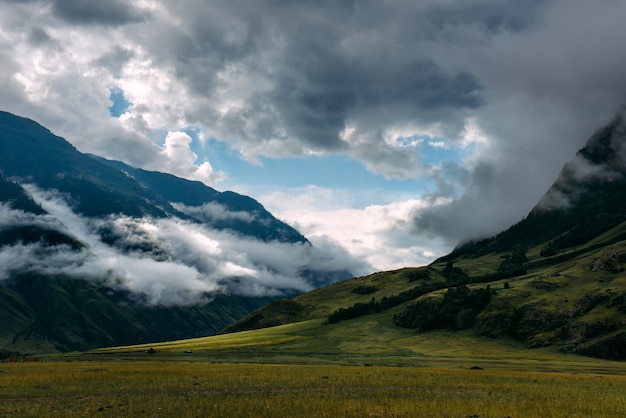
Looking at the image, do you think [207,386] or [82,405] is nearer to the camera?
[82,405]

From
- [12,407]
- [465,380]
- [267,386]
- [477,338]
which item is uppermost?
[12,407]

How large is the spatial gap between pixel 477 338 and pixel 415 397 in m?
169

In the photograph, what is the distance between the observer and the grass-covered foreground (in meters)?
36.4

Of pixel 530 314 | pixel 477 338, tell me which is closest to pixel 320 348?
pixel 477 338

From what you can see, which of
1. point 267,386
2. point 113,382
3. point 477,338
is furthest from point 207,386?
point 477,338

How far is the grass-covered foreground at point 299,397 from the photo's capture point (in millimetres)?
36406

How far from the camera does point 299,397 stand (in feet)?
145

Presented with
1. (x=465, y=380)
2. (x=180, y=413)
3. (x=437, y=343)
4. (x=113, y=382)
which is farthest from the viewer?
(x=437, y=343)

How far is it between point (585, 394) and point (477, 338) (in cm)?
15837

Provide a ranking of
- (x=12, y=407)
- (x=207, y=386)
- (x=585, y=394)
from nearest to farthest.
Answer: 1. (x=12, y=407)
2. (x=585, y=394)
3. (x=207, y=386)

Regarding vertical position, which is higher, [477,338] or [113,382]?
[113,382]

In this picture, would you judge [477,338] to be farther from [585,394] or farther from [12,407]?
[12,407]

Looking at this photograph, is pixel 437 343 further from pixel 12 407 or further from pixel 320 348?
pixel 12 407

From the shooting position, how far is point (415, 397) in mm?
45375
